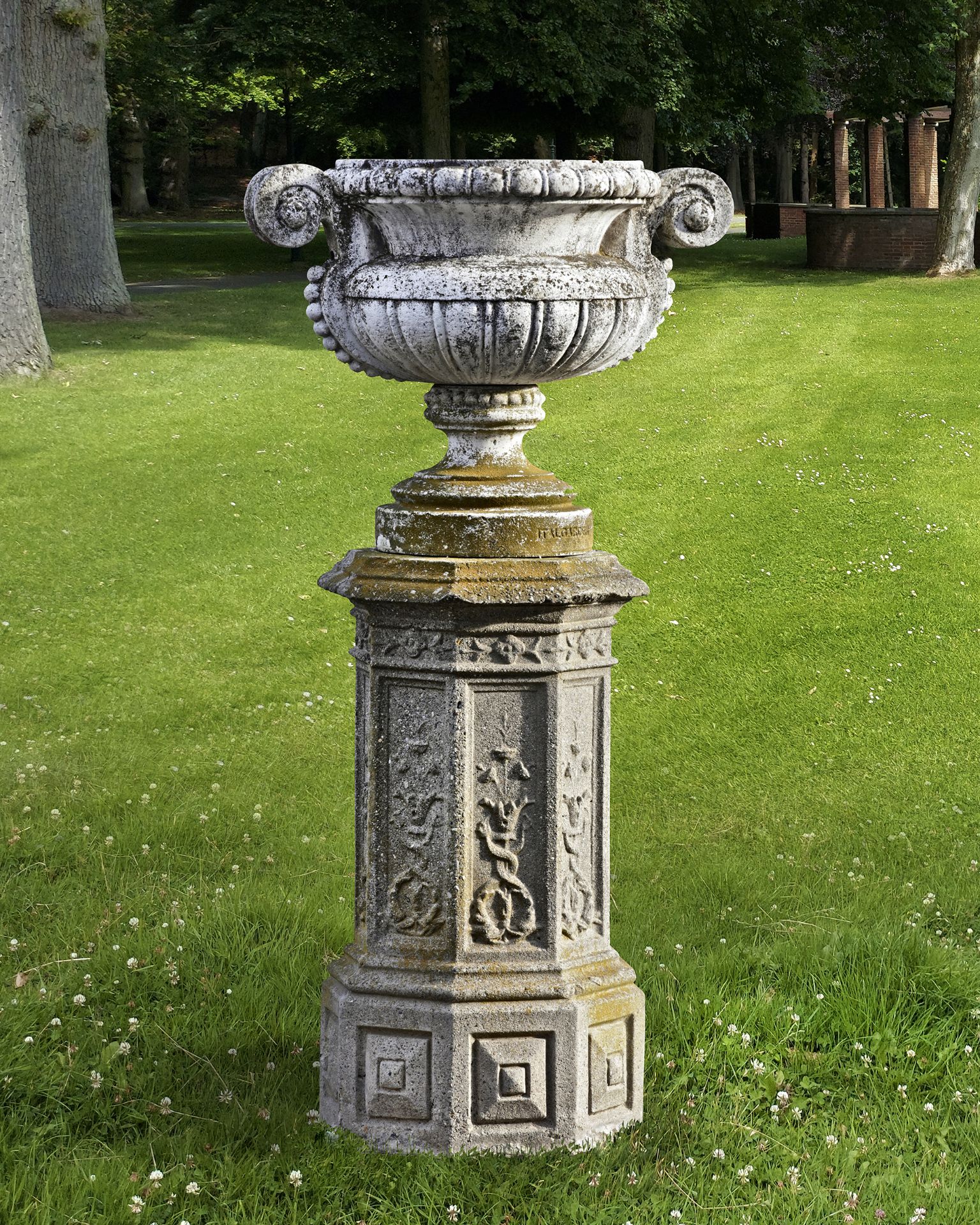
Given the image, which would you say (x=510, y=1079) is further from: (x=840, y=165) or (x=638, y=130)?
(x=840, y=165)

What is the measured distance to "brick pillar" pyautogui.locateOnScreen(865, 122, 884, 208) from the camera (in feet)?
115

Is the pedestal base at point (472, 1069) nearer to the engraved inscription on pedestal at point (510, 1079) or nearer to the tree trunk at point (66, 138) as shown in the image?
the engraved inscription on pedestal at point (510, 1079)

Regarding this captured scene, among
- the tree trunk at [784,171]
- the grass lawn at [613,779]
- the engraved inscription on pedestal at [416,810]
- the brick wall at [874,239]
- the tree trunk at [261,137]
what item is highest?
the tree trunk at [261,137]

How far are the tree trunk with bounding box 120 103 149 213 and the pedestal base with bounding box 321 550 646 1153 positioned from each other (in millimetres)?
45847

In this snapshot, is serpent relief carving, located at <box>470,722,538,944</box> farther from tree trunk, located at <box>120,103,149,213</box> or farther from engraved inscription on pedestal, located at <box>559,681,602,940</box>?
tree trunk, located at <box>120,103,149,213</box>

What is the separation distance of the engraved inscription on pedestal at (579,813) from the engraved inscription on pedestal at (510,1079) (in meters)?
0.34

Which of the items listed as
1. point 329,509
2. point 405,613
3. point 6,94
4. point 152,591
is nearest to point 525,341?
point 405,613

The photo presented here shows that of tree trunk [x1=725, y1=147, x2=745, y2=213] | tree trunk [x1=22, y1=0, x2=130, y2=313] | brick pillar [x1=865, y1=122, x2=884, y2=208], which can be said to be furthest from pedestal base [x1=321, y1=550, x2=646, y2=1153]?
tree trunk [x1=725, y1=147, x2=745, y2=213]

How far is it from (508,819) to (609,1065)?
769 mm

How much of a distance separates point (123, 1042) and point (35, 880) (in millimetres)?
1883

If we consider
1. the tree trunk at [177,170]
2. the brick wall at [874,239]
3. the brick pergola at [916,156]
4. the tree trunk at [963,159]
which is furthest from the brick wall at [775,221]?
the tree trunk at [177,170]

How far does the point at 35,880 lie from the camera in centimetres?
630

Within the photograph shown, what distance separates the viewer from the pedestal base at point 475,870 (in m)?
4.09

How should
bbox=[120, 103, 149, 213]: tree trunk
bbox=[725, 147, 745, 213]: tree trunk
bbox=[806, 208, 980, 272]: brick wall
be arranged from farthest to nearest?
1. bbox=[725, 147, 745, 213]: tree trunk
2. bbox=[120, 103, 149, 213]: tree trunk
3. bbox=[806, 208, 980, 272]: brick wall
